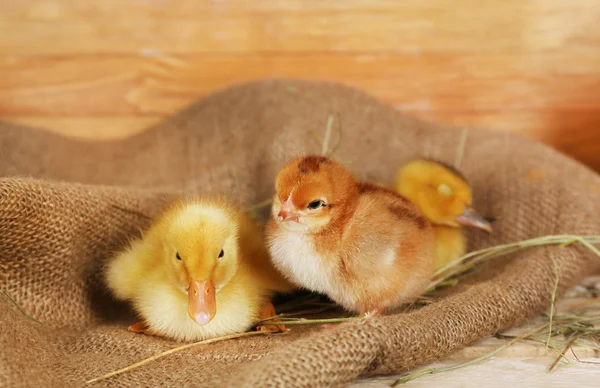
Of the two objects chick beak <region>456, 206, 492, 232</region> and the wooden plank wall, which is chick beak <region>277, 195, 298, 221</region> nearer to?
chick beak <region>456, 206, 492, 232</region>

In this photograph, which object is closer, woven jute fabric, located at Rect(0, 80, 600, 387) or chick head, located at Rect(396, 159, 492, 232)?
woven jute fabric, located at Rect(0, 80, 600, 387)

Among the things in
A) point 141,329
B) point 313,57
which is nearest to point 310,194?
point 141,329

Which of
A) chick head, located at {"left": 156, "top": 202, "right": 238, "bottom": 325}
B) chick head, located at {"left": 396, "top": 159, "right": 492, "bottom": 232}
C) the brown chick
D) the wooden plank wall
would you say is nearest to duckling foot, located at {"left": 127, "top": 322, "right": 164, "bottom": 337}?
chick head, located at {"left": 156, "top": 202, "right": 238, "bottom": 325}

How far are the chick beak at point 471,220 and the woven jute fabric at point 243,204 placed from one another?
0.31 ft

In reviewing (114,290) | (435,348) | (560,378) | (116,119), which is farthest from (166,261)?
(116,119)

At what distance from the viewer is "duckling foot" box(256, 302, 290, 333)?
1.15m

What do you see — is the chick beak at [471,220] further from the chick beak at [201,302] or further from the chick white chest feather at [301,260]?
the chick beak at [201,302]

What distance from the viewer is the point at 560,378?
41.5 inches

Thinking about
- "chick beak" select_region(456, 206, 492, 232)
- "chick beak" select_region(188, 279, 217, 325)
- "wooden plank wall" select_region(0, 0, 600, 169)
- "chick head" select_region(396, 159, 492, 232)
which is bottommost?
"chick beak" select_region(188, 279, 217, 325)

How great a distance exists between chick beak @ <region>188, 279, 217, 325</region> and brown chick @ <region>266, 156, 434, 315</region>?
0.46ft

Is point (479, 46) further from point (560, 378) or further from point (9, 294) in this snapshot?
point (9, 294)

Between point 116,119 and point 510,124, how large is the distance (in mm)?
1193

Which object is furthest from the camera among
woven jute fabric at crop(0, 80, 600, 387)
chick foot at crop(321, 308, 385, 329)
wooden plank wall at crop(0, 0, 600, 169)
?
wooden plank wall at crop(0, 0, 600, 169)

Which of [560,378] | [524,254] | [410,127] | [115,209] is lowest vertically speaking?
[560,378]
